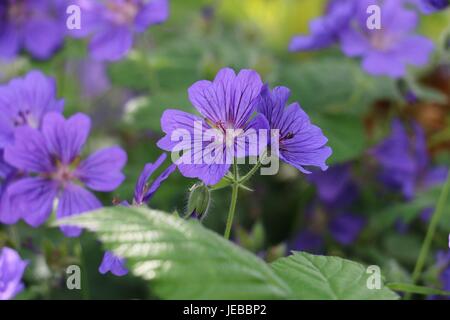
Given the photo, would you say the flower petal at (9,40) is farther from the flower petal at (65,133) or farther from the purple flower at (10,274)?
the purple flower at (10,274)

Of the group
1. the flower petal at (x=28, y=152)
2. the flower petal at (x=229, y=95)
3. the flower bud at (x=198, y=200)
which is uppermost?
the flower petal at (x=229, y=95)

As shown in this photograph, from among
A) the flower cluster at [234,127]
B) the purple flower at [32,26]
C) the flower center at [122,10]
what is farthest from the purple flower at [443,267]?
the purple flower at [32,26]

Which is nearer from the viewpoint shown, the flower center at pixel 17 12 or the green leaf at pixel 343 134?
the green leaf at pixel 343 134

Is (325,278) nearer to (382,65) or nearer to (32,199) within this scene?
(32,199)

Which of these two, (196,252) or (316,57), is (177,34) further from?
(196,252)

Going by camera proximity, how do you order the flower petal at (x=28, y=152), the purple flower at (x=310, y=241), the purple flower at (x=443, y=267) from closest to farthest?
the flower petal at (x=28, y=152), the purple flower at (x=443, y=267), the purple flower at (x=310, y=241)

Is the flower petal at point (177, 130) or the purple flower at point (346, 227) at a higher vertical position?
the flower petal at point (177, 130)
